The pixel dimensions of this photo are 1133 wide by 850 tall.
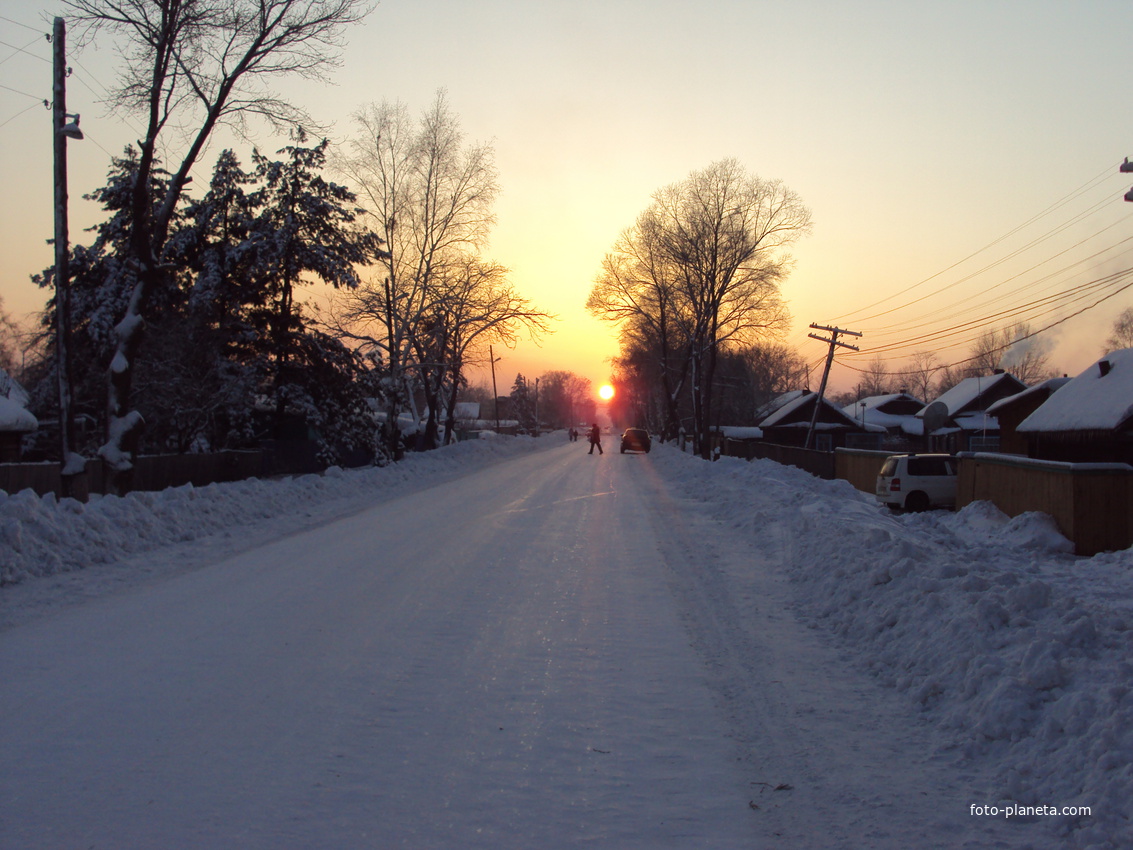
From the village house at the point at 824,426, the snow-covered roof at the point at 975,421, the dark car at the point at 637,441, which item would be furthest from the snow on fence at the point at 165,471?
the snow-covered roof at the point at 975,421

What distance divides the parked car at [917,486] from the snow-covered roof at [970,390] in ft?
104

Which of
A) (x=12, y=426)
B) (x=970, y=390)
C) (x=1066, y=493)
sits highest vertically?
(x=970, y=390)

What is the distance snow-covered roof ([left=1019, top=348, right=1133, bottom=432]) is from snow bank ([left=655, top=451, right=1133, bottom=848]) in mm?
12193

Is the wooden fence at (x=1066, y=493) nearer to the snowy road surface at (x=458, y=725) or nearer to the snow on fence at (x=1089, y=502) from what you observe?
the snow on fence at (x=1089, y=502)

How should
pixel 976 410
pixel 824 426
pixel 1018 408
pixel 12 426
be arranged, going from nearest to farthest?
1. pixel 12 426
2. pixel 1018 408
3. pixel 976 410
4. pixel 824 426

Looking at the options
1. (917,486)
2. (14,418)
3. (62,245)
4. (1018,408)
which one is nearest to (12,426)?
(14,418)

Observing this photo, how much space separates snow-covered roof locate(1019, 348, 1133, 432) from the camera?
70.2 feet

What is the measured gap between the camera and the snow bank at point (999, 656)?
423cm

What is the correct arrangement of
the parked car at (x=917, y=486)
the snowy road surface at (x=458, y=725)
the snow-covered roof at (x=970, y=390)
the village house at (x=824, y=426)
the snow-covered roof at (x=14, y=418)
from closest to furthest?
the snowy road surface at (x=458, y=725), the parked car at (x=917, y=486), the snow-covered roof at (x=14, y=418), the snow-covered roof at (x=970, y=390), the village house at (x=824, y=426)

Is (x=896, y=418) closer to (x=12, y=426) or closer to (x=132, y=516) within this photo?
Result: (x=12, y=426)

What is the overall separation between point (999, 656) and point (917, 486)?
1955cm

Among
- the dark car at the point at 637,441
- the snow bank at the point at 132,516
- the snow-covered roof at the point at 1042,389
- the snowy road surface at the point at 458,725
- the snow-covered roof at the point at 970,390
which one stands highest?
the snow-covered roof at the point at 970,390

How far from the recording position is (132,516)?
12836 millimetres

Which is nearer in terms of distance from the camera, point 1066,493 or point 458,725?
point 458,725
